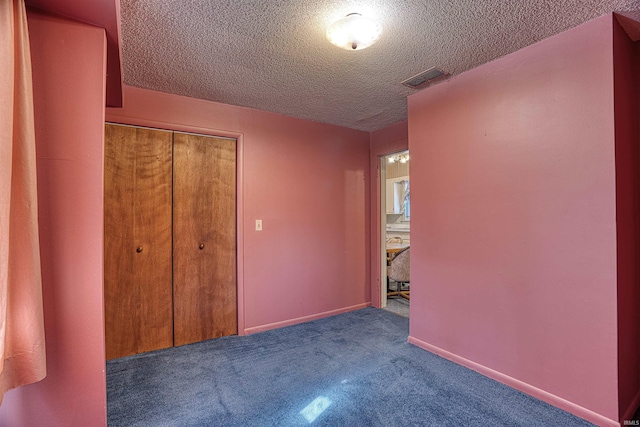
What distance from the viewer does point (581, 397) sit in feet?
5.88

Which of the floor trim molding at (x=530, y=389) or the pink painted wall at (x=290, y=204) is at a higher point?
the pink painted wall at (x=290, y=204)

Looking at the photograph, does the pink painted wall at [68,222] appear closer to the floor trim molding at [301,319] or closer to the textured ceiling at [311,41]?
the textured ceiling at [311,41]

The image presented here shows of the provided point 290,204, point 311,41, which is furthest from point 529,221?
point 290,204

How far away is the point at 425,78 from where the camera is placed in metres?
2.48

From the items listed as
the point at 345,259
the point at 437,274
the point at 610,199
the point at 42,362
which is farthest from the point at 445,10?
the point at 345,259

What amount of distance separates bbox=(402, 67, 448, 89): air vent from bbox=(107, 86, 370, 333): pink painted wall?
130cm

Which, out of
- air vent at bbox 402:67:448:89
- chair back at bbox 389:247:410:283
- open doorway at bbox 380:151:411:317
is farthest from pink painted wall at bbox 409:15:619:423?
open doorway at bbox 380:151:411:317

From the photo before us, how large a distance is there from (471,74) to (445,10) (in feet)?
2.69

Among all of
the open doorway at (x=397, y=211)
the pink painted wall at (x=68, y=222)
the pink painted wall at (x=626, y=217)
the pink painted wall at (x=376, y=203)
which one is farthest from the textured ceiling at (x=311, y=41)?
the open doorway at (x=397, y=211)

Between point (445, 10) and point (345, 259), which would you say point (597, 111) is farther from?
point (345, 259)

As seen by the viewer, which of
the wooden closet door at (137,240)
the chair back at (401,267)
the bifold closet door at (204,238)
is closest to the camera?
the wooden closet door at (137,240)

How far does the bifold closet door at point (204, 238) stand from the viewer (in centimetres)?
284

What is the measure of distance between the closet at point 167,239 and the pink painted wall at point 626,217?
288 centimetres

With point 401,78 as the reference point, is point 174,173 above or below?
below
